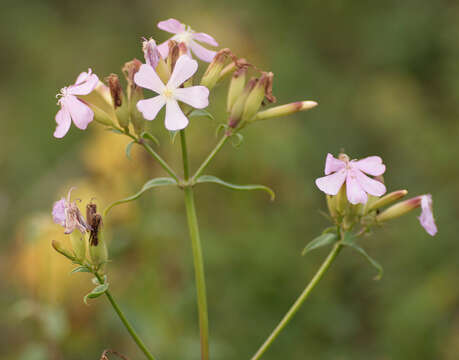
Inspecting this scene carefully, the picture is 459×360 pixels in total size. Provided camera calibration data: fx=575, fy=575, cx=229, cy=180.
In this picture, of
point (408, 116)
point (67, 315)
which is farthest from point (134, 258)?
point (408, 116)

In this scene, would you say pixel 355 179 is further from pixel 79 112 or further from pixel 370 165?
pixel 79 112

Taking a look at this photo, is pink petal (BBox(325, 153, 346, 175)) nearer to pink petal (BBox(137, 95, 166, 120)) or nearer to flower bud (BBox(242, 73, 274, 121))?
flower bud (BBox(242, 73, 274, 121))

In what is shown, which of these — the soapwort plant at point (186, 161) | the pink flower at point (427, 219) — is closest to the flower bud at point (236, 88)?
the soapwort plant at point (186, 161)

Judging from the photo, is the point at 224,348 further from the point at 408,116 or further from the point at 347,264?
the point at 408,116

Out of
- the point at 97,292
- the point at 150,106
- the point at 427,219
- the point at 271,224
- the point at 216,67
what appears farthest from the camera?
the point at 271,224

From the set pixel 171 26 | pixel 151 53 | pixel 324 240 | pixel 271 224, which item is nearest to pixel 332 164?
pixel 324 240

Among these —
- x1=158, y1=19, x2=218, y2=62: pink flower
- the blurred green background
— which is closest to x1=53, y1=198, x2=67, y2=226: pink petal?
x1=158, y1=19, x2=218, y2=62: pink flower
